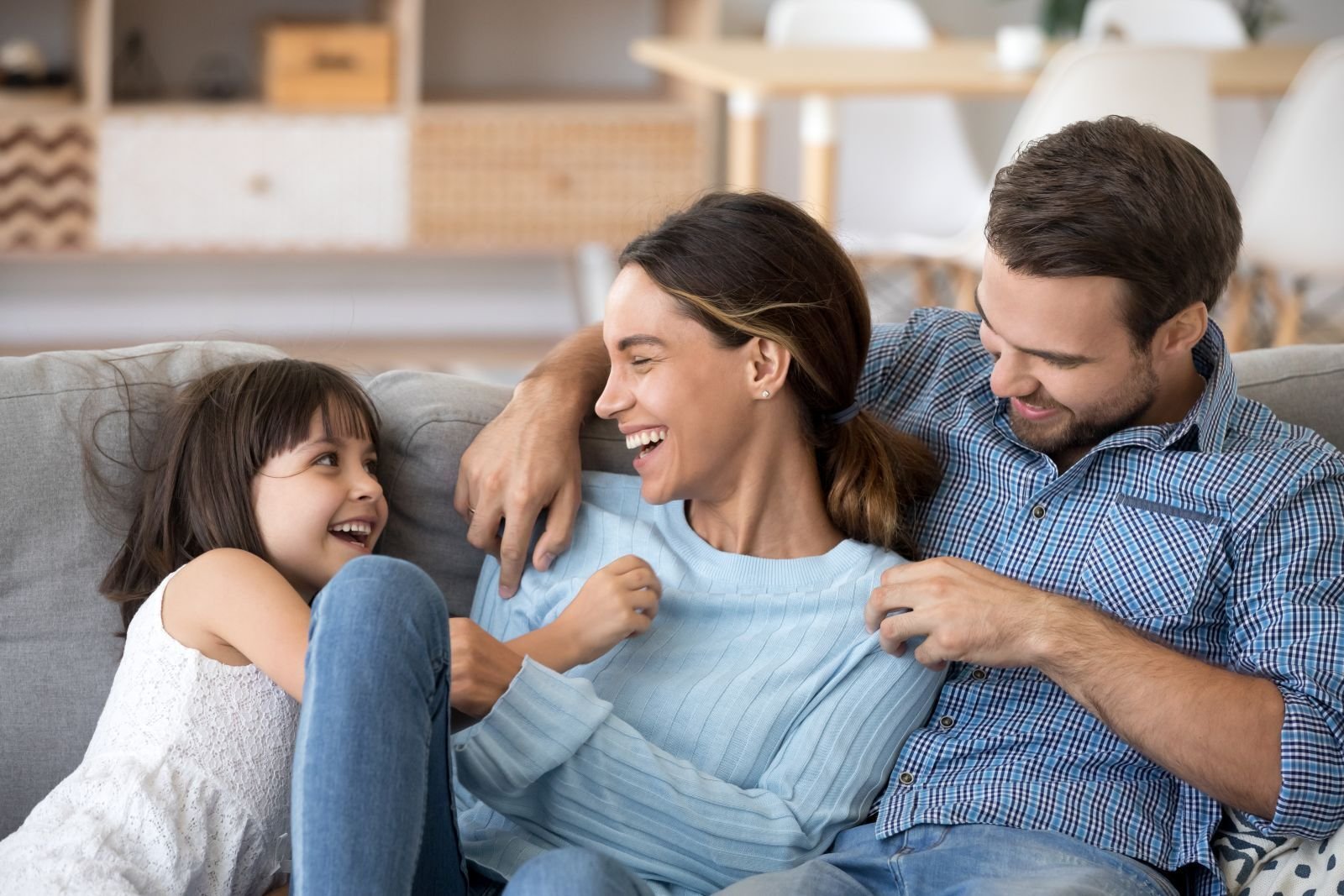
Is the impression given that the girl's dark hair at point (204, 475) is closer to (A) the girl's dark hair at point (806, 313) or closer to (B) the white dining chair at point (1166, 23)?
(A) the girl's dark hair at point (806, 313)

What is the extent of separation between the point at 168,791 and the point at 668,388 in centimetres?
60

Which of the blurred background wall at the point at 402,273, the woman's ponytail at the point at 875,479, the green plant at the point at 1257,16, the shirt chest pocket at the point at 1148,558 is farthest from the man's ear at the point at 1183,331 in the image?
the green plant at the point at 1257,16

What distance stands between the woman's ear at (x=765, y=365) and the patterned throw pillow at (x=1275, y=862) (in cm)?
60

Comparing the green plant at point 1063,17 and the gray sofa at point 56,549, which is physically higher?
the green plant at point 1063,17

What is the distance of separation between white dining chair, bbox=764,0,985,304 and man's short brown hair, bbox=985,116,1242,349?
2.38 metres

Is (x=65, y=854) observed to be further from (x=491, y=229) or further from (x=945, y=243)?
(x=491, y=229)

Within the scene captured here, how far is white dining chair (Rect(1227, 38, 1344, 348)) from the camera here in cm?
327

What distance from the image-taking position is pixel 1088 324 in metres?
1.50

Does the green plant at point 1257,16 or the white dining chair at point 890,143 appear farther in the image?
the green plant at point 1257,16

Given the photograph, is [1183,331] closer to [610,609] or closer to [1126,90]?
[610,609]

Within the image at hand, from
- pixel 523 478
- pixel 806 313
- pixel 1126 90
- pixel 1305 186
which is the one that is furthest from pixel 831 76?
pixel 523 478

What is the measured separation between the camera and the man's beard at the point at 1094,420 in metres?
1.53

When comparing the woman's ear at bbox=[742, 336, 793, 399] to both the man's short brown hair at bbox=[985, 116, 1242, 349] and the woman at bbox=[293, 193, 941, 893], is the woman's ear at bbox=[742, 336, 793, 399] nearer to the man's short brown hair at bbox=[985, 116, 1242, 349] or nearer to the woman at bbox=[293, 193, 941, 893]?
the woman at bbox=[293, 193, 941, 893]

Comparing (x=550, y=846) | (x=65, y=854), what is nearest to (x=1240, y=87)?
(x=550, y=846)
